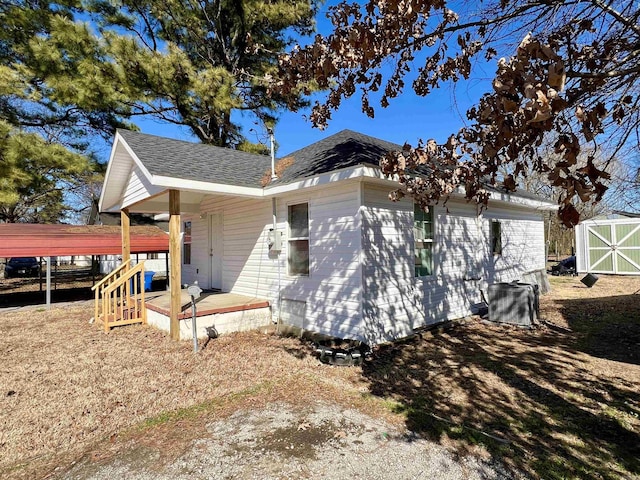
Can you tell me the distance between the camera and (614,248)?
17.3 meters

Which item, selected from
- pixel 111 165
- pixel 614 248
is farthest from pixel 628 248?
pixel 111 165

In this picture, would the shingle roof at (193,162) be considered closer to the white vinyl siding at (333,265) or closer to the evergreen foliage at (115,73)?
the white vinyl siding at (333,265)

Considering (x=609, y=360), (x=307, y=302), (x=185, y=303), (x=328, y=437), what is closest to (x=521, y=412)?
(x=328, y=437)

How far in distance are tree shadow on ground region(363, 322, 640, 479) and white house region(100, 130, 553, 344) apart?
1166mm

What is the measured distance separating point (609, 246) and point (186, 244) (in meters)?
20.0

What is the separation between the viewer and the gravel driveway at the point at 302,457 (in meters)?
2.82

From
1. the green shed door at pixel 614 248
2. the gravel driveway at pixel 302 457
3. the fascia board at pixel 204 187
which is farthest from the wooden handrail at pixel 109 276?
the green shed door at pixel 614 248

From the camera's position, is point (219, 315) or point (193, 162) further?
point (193, 162)

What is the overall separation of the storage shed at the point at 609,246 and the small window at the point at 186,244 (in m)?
18.9

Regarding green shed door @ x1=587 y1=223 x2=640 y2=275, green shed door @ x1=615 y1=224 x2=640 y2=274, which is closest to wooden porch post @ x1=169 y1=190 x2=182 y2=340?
green shed door @ x1=587 y1=223 x2=640 y2=275

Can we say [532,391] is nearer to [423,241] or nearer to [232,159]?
[423,241]

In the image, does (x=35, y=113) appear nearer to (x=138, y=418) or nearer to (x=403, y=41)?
(x=138, y=418)

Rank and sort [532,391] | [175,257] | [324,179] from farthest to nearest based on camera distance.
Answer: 1. [175,257]
2. [324,179]
3. [532,391]

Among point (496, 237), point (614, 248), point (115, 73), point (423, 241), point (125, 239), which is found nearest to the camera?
point (423, 241)
